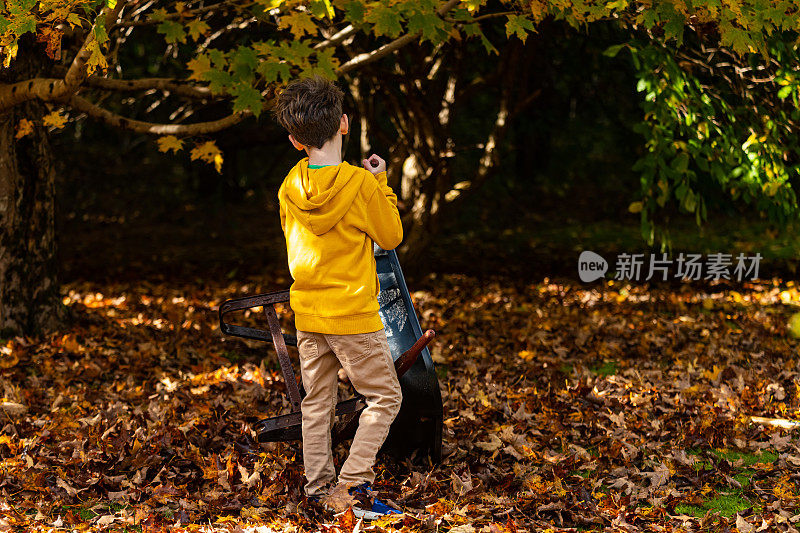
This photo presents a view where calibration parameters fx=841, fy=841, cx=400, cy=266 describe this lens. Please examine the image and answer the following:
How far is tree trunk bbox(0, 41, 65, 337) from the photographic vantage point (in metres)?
6.09

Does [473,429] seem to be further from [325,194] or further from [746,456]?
[325,194]

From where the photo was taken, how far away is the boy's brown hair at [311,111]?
→ 3.20 m

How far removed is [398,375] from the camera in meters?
3.63

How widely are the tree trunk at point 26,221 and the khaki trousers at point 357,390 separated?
11.9 feet

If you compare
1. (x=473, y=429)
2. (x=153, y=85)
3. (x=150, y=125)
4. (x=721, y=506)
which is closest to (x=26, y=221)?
(x=150, y=125)

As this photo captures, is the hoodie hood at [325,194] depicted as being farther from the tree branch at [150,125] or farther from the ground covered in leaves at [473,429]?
the tree branch at [150,125]

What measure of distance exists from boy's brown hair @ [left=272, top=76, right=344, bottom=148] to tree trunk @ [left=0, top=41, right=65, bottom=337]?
355 cm

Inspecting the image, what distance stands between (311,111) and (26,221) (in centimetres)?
387

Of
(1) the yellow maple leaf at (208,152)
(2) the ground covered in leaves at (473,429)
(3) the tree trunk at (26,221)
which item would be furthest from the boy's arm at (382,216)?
(3) the tree trunk at (26,221)

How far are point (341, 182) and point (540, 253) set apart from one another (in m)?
8.85

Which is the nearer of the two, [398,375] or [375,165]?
[375,165]

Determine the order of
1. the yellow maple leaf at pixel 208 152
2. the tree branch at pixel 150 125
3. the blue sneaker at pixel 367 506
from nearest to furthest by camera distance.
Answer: the blue sneaker at pixel 367 506 < the yellow maple leaf at pixel 208 152 < the tree branch at pixel 150 125

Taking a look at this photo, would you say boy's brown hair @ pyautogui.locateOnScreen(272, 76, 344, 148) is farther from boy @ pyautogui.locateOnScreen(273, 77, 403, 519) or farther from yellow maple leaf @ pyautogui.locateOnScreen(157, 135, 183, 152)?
yellow maple leaf @ pyautogui.locateOnScreen(157, 135, 183, 152)

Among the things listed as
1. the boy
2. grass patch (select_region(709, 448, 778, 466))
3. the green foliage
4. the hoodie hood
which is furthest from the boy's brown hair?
the green foliage
